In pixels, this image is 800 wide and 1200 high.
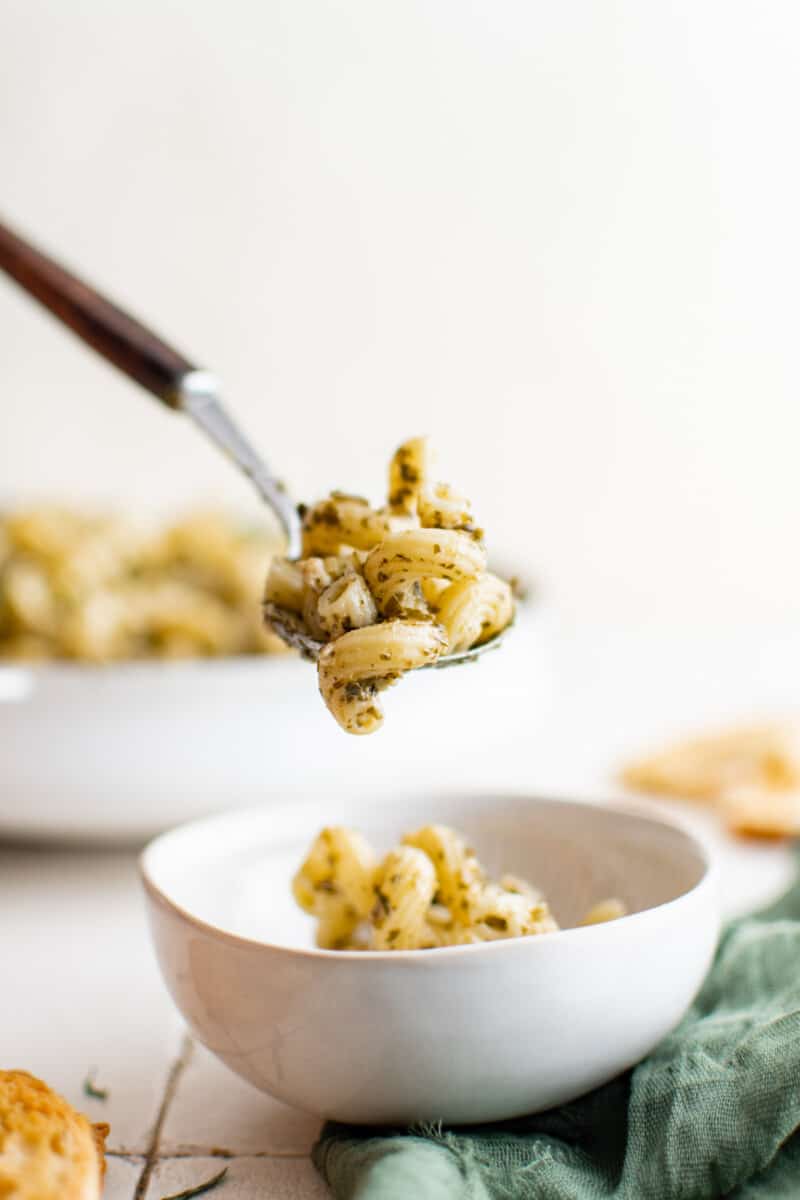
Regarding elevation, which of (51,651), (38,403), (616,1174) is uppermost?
(38,403)

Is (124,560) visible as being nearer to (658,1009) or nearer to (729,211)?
(658,1009)

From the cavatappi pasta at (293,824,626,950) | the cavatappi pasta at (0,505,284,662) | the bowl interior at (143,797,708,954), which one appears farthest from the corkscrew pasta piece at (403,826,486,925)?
the cavatappi pasta at (0,505,284,662)

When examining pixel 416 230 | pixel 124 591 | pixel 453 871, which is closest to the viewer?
pixel 453 871

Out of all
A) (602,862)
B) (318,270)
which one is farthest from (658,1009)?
(318,270)

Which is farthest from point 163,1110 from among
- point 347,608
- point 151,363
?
point 151,363

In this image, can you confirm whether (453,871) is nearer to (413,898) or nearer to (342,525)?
(413,898)

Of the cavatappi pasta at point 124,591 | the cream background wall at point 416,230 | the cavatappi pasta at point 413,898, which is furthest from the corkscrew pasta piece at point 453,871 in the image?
the cream background wall at point 416,230
